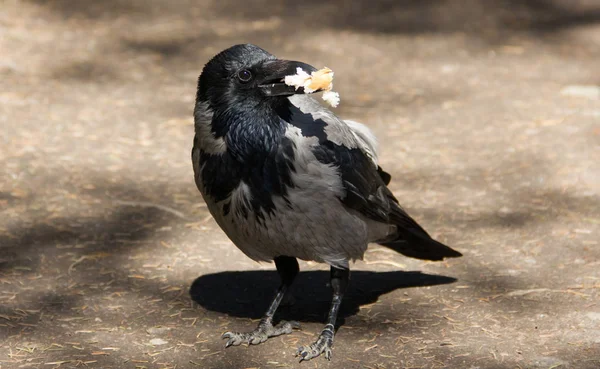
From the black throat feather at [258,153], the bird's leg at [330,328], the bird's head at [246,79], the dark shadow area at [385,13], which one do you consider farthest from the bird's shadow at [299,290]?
the dark shadow area at [385,13]

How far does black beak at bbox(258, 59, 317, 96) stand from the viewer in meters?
3.81

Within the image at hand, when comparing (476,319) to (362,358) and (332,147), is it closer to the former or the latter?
(362,358)

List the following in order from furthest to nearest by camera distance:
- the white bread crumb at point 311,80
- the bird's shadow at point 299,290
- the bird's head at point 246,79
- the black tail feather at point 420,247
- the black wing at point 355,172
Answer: the black tail feather at point 420,247
the bird's shadow at point 299,290
the black wing at point 355,172
the bird's head at point 246,79
the white bread crumb at point 311,80

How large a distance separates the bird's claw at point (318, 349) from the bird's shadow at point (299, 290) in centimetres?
36

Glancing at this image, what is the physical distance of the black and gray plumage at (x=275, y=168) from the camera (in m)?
3.89

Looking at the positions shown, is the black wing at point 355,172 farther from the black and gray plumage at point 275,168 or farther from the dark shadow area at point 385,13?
the dark shadow area at point 385,13

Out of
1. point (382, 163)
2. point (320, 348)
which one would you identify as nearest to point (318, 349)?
point (320, 348)

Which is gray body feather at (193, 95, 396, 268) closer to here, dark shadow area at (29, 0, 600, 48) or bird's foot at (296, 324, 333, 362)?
bird's foot at (296, 324, 333, 362)

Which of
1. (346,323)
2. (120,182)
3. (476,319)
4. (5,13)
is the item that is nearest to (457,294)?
(476,319)

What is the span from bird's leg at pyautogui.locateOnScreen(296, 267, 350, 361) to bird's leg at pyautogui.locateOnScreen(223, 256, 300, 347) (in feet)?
0.70

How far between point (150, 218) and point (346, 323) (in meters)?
1.82

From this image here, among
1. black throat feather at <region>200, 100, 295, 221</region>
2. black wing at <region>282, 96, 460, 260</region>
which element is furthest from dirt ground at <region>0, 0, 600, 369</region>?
black throat feather at <region>200, 100, 295, 221</region>

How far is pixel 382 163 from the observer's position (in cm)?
676

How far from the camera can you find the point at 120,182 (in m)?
6.33
